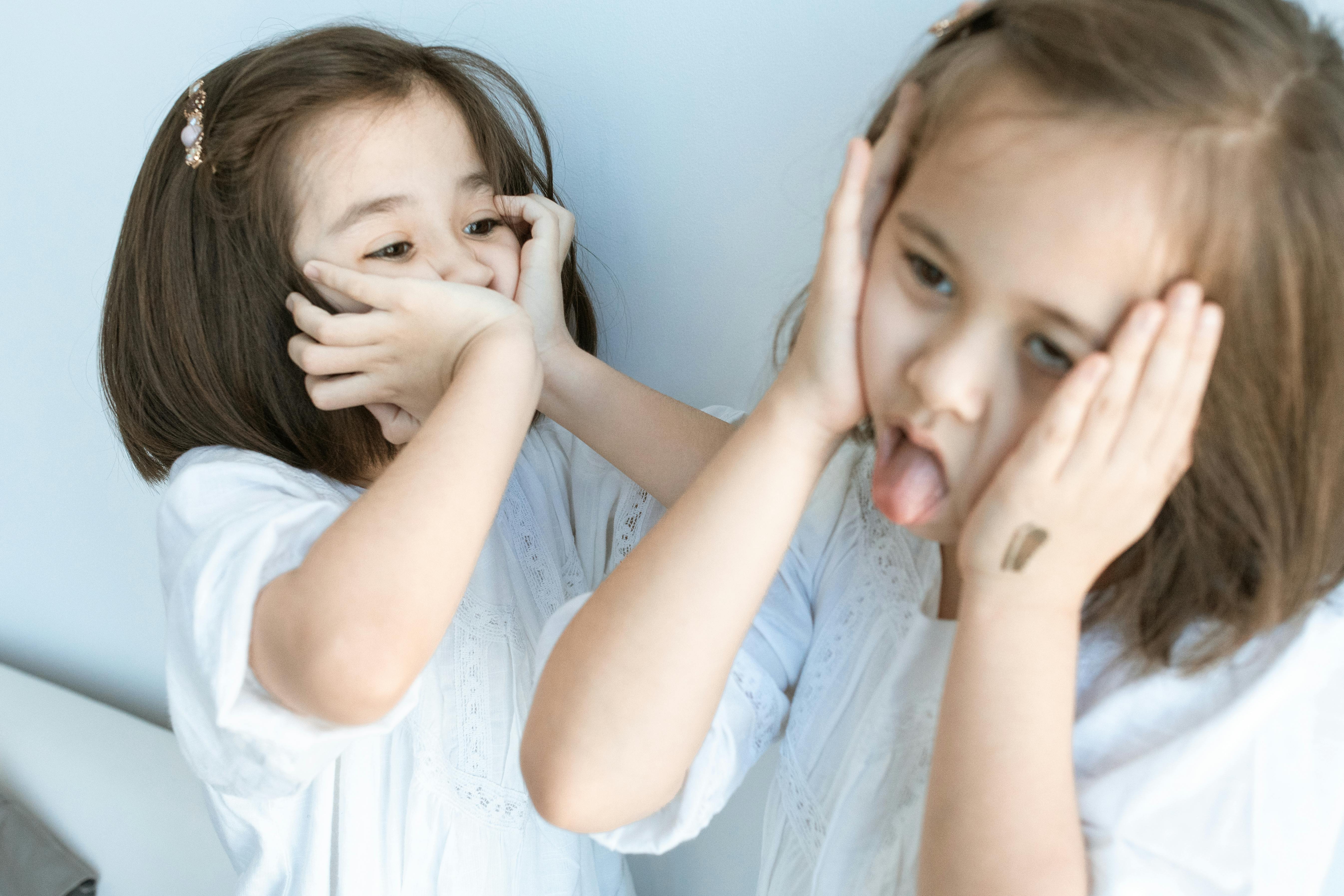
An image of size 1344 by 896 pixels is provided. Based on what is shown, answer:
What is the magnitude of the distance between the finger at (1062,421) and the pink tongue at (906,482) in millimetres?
53

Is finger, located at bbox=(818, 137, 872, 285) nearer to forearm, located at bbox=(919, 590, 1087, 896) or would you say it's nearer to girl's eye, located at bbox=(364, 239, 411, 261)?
forearm, located at bbox=(919, 590, 1087, 896)

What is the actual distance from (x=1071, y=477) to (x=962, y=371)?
0.07 meters

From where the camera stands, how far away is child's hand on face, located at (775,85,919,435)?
488mm

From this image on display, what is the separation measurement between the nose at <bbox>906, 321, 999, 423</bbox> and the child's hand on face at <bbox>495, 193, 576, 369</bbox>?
1.33 ft

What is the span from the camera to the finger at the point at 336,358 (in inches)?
28.0

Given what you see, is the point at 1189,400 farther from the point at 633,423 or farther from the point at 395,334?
the point at 395,334

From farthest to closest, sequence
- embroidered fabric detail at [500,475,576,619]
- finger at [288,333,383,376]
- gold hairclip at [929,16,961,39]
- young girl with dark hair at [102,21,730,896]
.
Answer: embroidered fabric detail at [500,475,576,619]
finger at [288,333,383,376]
young girl with dark hair at [102,21,730,896]
gold hairclip at [929,16,961,39]

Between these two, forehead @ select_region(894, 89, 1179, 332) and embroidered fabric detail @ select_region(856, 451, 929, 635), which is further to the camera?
embroidered fabric detail @ select_region(856, 451, 929, 635)

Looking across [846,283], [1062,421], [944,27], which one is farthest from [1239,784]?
[944,27]

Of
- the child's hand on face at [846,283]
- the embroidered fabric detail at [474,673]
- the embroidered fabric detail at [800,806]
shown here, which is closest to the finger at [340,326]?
the embroidered fabric detail at [474,673]

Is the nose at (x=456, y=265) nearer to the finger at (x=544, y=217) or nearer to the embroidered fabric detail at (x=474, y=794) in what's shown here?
the finger at (x=544, y=217)

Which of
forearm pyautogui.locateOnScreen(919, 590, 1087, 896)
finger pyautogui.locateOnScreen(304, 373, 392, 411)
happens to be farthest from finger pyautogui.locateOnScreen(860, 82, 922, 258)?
finger pyautogui.locateOnScreen(304, 373, 392, 411)

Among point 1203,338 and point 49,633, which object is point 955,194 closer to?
point 1203,338

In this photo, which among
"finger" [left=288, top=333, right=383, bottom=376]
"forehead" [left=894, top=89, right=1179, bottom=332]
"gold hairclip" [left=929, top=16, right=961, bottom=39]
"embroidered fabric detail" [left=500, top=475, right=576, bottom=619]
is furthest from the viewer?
"embroidered fabric detail" [left=500, top=475, right=576, bottom=619]
